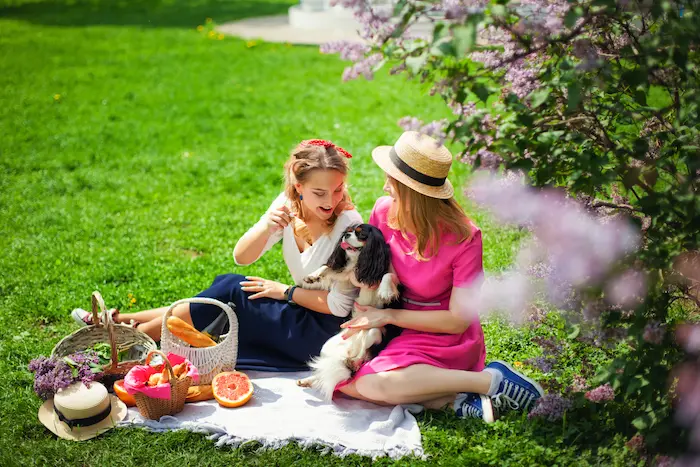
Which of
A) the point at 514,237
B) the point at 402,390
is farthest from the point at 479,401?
the point at 514,237

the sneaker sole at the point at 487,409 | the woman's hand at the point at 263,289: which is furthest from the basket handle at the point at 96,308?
the sneaker sole at the point at 487,409

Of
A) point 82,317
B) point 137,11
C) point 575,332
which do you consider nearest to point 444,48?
point 575,332

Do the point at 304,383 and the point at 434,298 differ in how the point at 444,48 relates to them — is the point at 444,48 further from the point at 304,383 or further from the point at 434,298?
the point at 304,383

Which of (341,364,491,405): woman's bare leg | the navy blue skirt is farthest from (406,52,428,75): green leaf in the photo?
the navy blue skirt

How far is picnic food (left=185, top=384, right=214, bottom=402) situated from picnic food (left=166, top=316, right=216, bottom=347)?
0.22 meters

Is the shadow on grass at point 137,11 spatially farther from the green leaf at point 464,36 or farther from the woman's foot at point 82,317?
the green leaf at point 464,36

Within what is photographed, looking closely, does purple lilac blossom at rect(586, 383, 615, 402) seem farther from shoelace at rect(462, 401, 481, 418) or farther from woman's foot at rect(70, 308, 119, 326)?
woman's foot at rect(70, 308, 119, 326)

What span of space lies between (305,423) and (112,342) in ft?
3.31

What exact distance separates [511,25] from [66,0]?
18424mm

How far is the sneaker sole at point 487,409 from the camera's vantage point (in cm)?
337

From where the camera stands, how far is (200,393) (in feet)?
12.0

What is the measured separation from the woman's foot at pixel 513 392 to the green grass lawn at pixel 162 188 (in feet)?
0.30

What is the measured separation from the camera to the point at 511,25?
2488 mm

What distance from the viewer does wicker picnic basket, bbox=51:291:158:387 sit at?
143 inches
